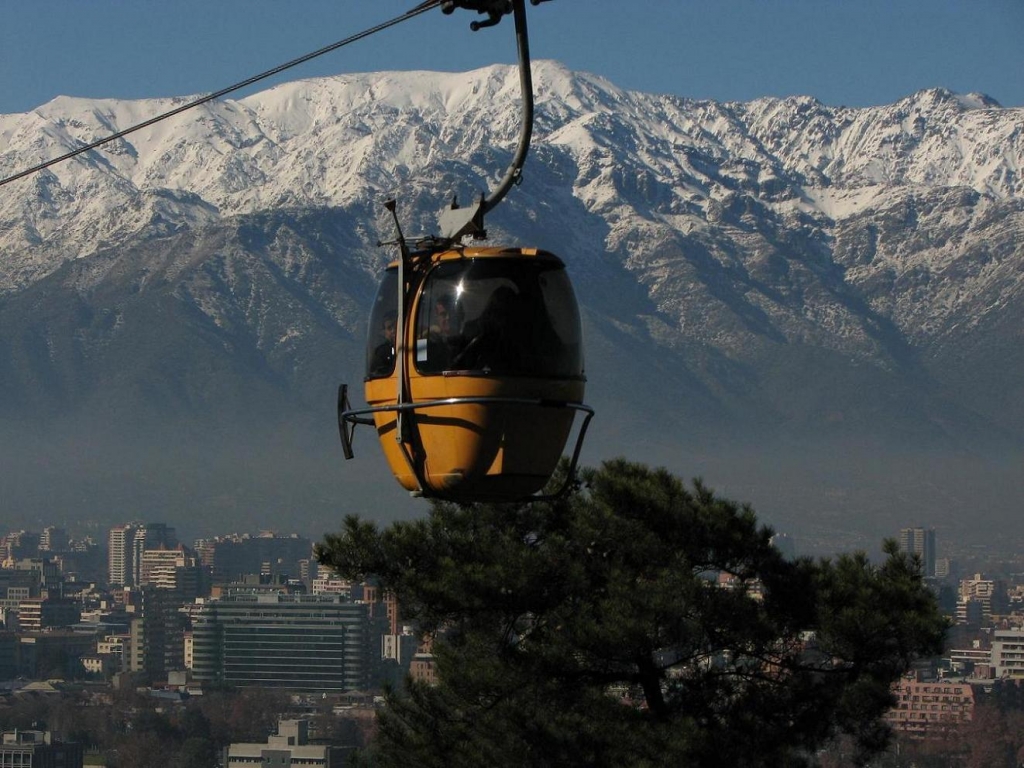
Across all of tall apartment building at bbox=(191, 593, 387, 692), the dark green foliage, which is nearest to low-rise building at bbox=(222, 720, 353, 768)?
tall apartment building at bbox=(191, 593, 387, 692)

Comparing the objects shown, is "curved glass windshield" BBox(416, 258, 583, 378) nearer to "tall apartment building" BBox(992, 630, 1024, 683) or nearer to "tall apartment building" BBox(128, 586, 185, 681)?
"tall apartment building" BBox(992, 630, 1024, 683)

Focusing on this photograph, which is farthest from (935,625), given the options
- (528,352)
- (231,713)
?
(231,713)

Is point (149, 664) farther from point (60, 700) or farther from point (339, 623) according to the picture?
point (60, 700)

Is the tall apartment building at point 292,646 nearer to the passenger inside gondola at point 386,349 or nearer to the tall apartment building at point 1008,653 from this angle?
the tall apartment building at point 1008,653

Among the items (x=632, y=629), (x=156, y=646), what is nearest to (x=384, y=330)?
(x=632, y=629)

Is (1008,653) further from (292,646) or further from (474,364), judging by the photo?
(474,364)

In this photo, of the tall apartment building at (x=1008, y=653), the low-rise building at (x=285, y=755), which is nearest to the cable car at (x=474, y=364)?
the low-rise building at (x=285, y=755)
